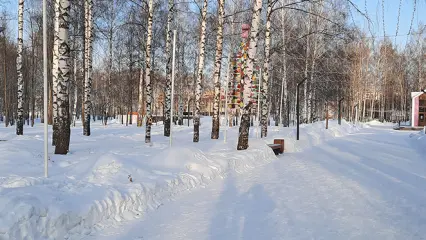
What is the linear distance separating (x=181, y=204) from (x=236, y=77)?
990 centimetres

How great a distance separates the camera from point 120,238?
153 inches

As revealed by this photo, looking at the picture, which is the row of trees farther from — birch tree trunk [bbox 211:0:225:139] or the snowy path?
the snowy path

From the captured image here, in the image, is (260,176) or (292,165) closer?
(260,176)

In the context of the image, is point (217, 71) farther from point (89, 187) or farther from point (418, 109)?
point (418, 109)

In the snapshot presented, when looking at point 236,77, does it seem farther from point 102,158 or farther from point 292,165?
point 102,158

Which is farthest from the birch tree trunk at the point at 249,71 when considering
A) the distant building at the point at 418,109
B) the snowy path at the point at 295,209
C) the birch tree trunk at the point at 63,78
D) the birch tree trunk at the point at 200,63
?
the distant building at the point at 418,109

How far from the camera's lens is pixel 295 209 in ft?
16.8

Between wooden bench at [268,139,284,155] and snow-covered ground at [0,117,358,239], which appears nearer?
snow-covered ground at [0,117,358,239]

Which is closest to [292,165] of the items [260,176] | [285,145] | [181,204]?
[260,176]

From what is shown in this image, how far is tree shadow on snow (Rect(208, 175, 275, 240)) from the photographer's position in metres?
4.05

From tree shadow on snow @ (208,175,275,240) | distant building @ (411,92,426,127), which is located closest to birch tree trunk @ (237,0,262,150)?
tree shadow on snow @ (208,175,275,240)

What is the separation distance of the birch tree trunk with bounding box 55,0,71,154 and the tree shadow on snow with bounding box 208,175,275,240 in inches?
168

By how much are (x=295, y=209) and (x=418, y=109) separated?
127ft

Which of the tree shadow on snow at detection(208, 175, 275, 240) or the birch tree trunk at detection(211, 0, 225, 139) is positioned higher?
the birch tree trunk at detection(211, 0, 225, 139)
